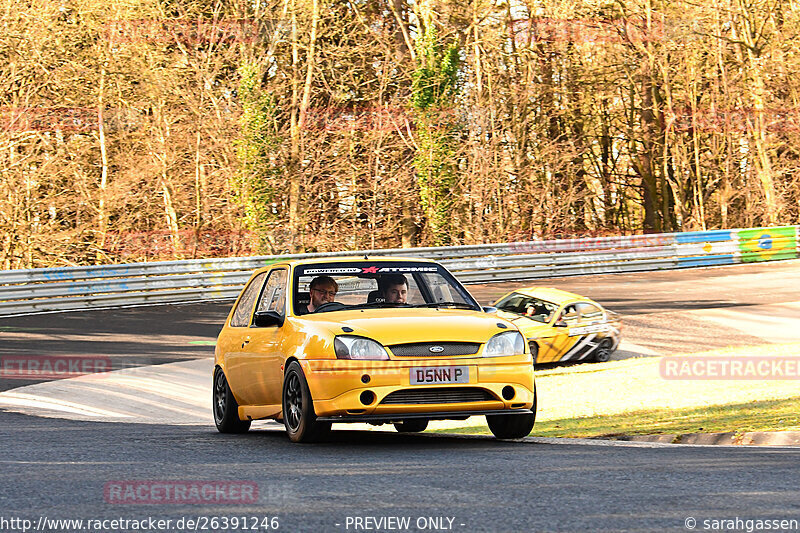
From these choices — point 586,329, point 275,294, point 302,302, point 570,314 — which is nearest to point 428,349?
point 302,302

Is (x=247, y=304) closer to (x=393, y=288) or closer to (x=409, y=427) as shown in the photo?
(x=393, y=288)

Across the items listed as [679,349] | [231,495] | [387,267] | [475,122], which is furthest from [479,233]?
[231,495]

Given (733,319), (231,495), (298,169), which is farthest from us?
(298,169)

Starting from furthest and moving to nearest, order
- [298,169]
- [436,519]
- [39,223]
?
[298,169]
[39,223]
[436,519]

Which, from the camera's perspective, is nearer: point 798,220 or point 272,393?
point 272,393

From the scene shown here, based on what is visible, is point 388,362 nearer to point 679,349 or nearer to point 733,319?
point 679,349

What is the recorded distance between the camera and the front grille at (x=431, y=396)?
866cm

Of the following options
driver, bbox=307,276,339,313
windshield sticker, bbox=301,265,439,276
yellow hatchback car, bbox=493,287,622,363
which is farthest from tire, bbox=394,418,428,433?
yellow hatchback car, bbox=493,287,622,363

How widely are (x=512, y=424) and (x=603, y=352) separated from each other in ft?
46.5

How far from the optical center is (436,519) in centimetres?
550

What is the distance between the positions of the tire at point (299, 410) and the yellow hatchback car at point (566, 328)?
1372 centimetres

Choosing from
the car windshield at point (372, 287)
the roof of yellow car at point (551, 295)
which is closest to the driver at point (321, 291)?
the car windshield at point (372, 287)

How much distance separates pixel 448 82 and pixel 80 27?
12193 mm

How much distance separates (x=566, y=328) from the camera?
A: 2308 cm
